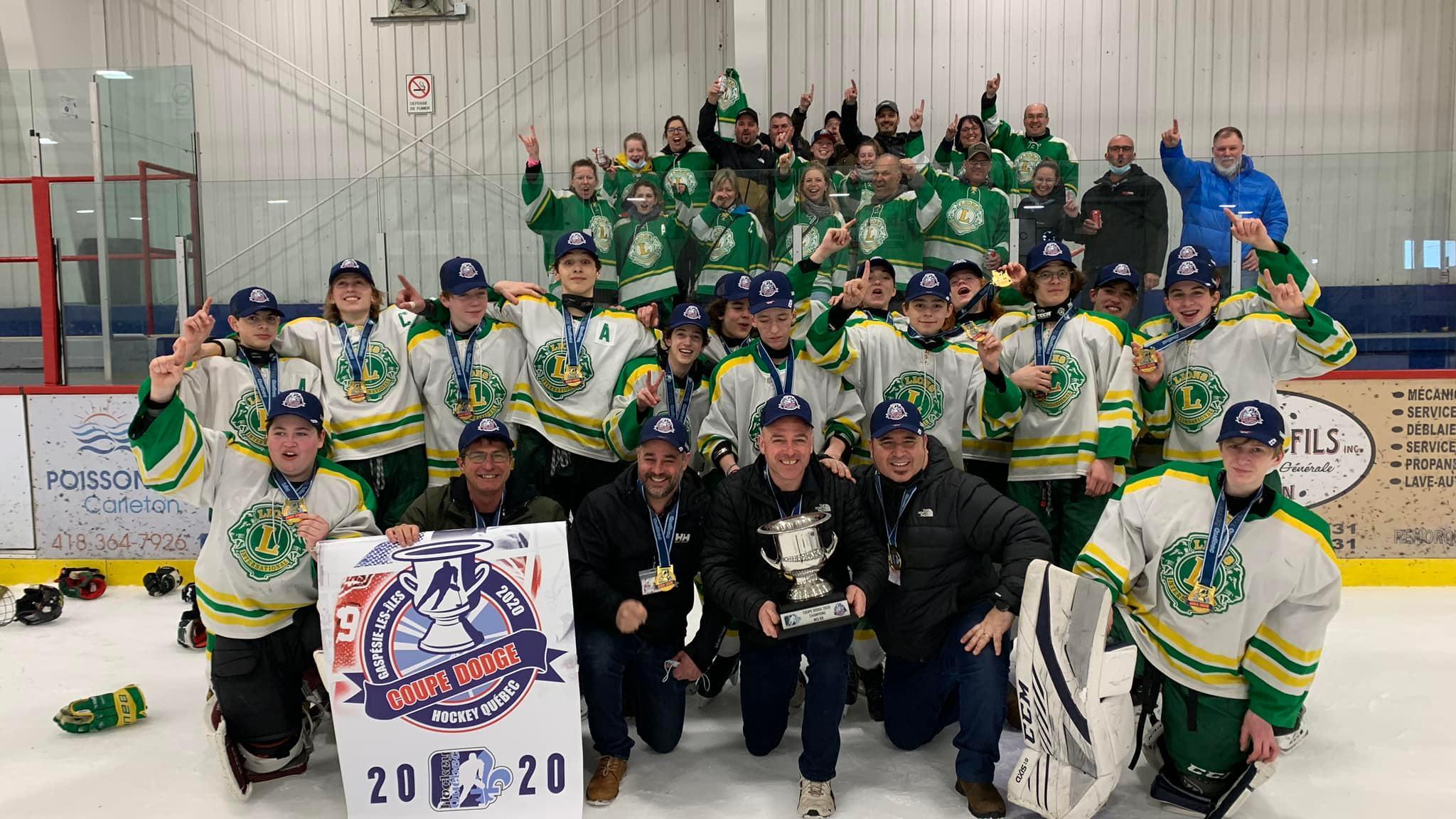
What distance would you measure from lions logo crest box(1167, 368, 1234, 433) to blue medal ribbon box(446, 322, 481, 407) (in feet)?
8.90

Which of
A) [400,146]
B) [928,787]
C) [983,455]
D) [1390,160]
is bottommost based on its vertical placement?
[928,787]

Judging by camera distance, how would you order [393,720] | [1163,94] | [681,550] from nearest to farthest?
[393,720] < [681,550] < [1163,94]

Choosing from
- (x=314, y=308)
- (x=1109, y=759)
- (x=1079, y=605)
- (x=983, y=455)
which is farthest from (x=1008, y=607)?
(x=314, y=308)

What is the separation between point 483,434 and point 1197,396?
259 centimetres

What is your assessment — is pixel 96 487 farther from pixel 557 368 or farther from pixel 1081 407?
pixel 1081 407

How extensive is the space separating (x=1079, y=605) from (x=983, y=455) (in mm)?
1287

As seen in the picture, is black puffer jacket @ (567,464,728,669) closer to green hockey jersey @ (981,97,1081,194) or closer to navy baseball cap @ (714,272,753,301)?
navy baseball cap @ (714,272,753,301)

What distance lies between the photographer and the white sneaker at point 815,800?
9.87 ft

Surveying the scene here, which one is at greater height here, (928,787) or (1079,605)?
(1079,605)

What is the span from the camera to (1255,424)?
2.77 metres

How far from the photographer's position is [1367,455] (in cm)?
559

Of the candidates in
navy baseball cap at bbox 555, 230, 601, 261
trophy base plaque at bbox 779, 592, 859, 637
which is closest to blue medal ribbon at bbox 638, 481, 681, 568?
trophy base plaque at bbox 779, 592, 859, 637

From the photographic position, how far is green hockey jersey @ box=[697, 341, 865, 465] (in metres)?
3.79

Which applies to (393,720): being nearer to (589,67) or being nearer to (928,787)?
(928,787)
